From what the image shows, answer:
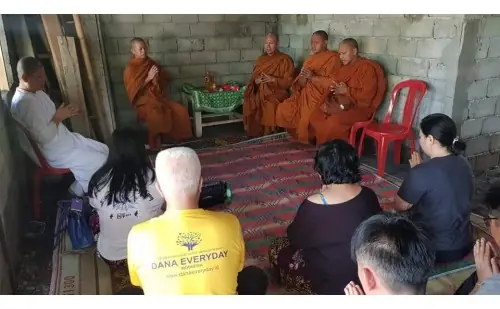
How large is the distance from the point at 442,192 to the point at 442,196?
2cm

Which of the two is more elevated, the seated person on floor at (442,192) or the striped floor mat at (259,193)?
the seated person on floor at (442,192)

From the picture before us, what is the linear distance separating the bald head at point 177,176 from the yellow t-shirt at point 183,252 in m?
0.06

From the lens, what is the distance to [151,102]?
4859 millimetres

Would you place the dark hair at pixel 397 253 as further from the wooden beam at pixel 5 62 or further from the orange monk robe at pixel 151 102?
the orange monk robe at pixel 151 102

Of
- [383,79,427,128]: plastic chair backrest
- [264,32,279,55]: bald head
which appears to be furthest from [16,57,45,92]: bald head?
[383,79,427,128]: plastic chair backrest

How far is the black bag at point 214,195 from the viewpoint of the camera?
292 centimetres

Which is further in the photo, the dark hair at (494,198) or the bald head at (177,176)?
the dark hair at (494,198)

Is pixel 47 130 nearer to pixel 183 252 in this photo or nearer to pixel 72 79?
pixel 72 79

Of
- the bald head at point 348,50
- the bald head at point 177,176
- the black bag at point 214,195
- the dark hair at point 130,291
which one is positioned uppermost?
the bald head at point 348,50

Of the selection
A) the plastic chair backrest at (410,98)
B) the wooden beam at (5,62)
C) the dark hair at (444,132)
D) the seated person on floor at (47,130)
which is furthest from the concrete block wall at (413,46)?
the wooden beam at (5,62)

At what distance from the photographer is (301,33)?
19.1 ft

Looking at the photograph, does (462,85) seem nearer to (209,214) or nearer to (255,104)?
(255,104)
